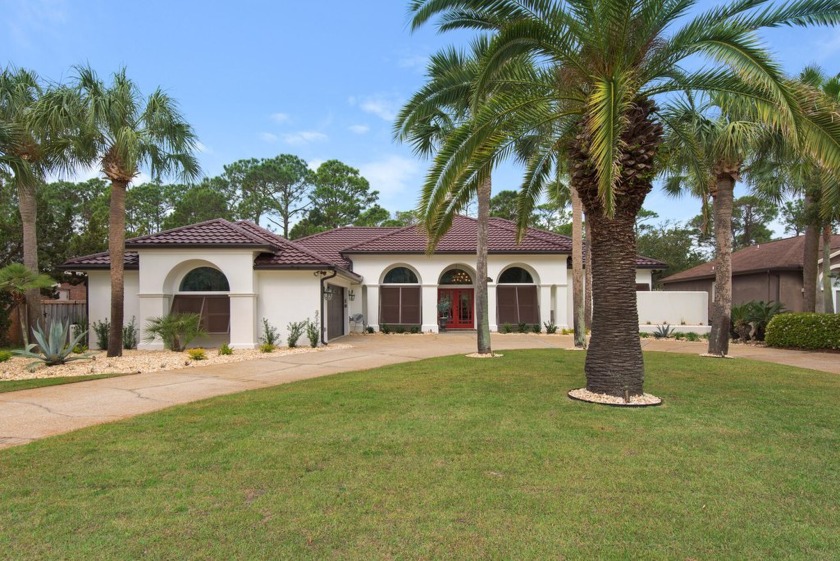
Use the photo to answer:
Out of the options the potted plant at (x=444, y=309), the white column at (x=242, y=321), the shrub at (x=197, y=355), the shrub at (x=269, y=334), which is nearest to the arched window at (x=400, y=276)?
the potted plant at (x=444, y=309)

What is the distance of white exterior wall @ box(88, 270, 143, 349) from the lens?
655 inches

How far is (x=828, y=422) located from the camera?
20.6 ft

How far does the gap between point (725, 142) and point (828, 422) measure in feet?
26.6

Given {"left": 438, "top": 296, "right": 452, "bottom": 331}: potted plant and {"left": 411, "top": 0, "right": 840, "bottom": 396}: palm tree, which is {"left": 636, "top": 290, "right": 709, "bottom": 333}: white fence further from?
{"left": 411, "top": 0, "right": 840, "bottom": 396}: palm tree

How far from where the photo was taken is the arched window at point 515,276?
949 inches

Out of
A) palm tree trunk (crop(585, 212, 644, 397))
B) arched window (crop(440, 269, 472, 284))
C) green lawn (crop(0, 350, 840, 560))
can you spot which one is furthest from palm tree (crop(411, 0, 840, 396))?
arched window (crop(440, 269, 472, 284))

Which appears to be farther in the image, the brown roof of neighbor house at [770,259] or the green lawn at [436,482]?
the brown roof of neighbor house at [770,259]

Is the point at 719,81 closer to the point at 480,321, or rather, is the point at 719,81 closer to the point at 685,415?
the point at 685,415

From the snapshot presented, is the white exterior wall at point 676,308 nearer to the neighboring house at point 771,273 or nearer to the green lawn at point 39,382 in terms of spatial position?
the neighboring house at point 771,273

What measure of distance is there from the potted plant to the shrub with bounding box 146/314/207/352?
1239 centimetres

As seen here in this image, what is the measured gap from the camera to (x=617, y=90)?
635 centimetres

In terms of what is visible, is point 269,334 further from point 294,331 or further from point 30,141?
point 30,141

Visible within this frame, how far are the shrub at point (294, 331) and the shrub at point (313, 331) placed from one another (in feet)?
0.63

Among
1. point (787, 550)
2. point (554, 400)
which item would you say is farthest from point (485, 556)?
point (554, 400)
